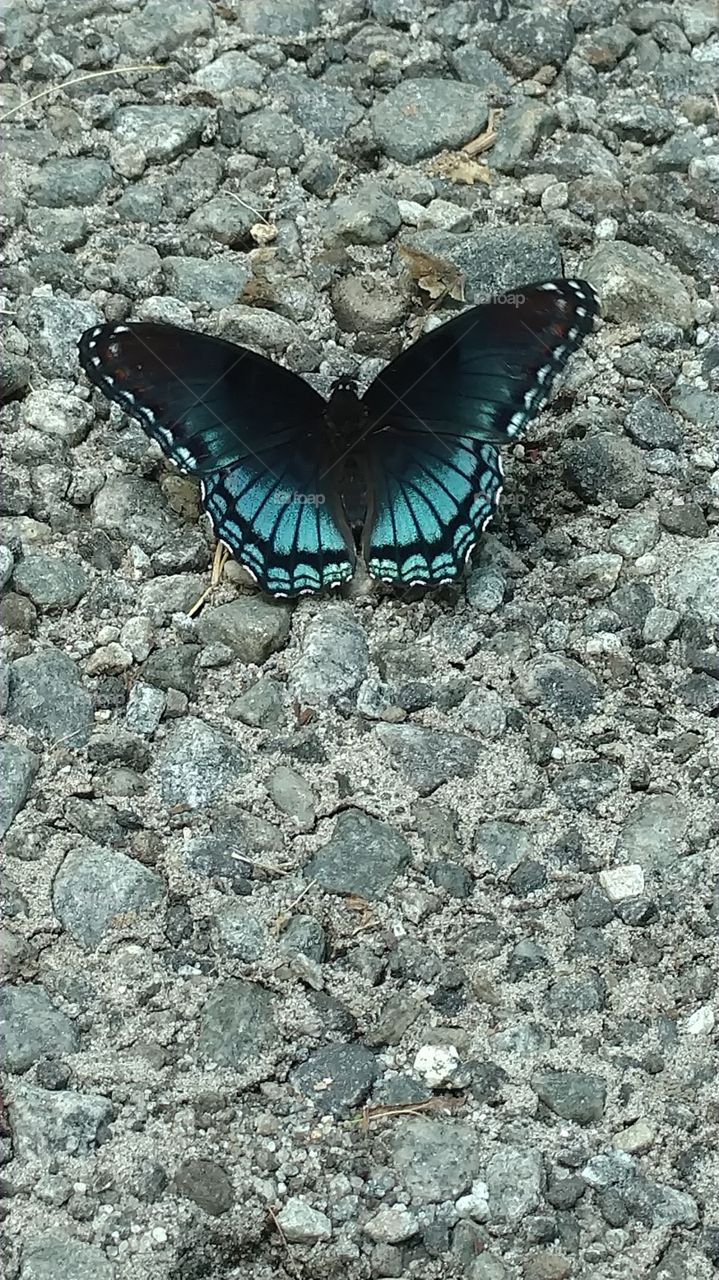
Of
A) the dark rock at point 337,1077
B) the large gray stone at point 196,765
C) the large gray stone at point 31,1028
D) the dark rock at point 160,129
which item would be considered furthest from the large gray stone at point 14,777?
the dark rock at point 160,129

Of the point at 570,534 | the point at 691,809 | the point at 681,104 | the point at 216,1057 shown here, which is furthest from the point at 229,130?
the point at 216,1057

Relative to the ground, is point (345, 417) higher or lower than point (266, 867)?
higher

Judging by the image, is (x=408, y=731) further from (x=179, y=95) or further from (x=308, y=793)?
(x=179, y=95)

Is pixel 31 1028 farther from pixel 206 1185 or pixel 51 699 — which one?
pixel 51 699

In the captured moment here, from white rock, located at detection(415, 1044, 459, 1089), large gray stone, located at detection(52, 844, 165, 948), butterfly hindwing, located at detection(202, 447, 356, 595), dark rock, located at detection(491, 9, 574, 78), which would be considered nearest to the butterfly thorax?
butterfly hindwing, located at detection(202, 447, 356, 595)

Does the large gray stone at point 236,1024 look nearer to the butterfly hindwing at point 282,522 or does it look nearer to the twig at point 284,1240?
the twig at point 284,1240
